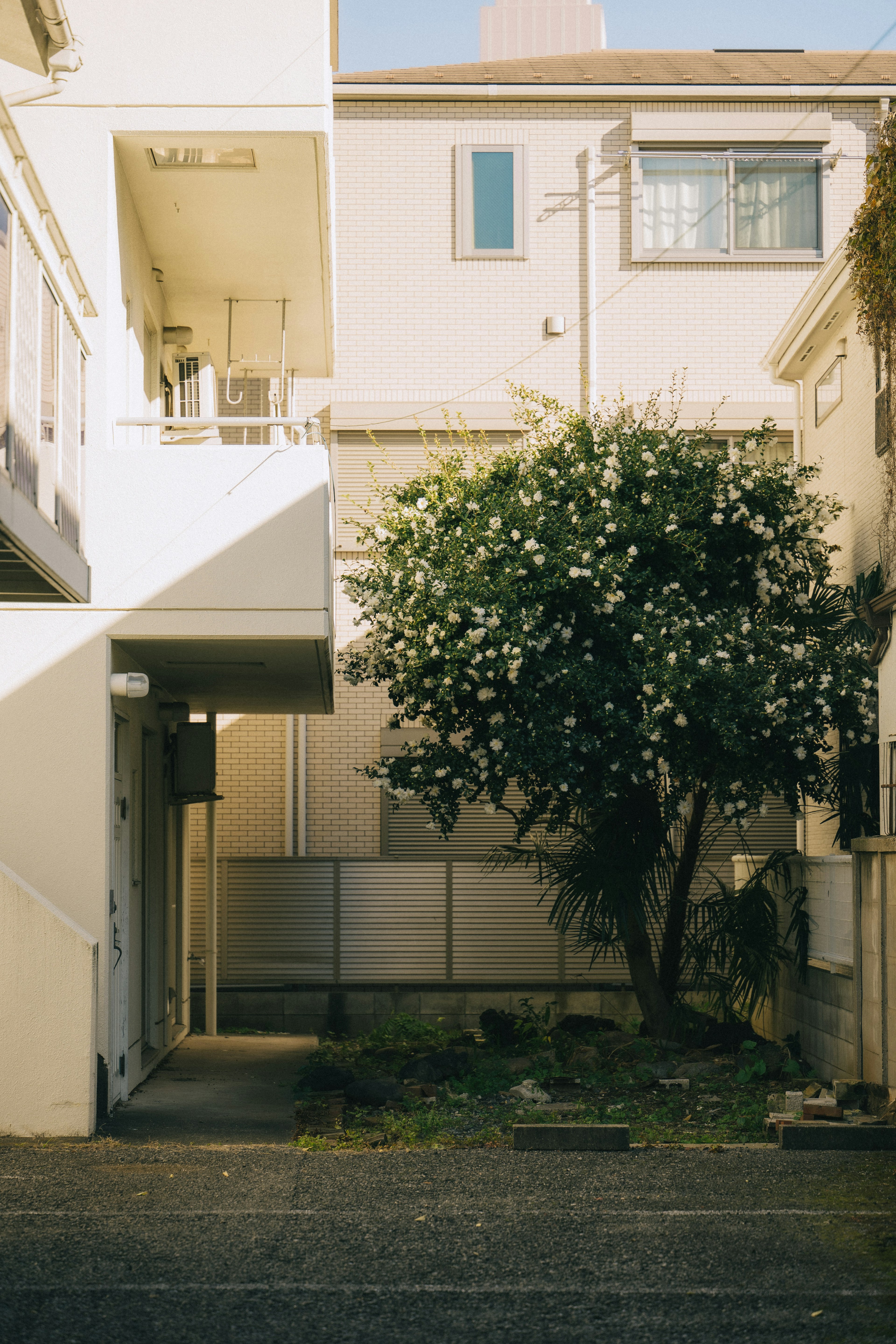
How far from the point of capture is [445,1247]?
19.1 ft

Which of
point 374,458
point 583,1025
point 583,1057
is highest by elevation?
point 374,458

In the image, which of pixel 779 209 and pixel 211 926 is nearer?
pixel 211 926

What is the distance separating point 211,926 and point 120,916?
12.7ft

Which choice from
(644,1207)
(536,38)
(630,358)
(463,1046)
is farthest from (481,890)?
(536,38)

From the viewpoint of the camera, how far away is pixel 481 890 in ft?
50.1

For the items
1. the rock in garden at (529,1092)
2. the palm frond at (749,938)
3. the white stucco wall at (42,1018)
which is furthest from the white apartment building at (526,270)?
the white stucco wall at (42,1018)

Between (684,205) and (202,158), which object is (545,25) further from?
(202,158)

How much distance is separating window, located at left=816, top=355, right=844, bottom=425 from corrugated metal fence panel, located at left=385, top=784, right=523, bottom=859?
551 centimetres

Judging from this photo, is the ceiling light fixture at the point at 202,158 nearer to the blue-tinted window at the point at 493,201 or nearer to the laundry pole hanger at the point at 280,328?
the laundry pole hanger at the point at 280,328

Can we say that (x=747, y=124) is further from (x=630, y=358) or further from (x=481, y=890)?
(x=481, y=890)

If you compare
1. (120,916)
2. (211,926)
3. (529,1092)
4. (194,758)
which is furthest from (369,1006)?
(120,916)

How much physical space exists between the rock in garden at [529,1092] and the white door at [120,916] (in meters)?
2.86

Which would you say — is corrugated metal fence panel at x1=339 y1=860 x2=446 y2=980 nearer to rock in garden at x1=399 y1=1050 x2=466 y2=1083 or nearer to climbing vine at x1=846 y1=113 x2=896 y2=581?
rock in garden at x1=399 y1=1050 x2=466 y2=1083

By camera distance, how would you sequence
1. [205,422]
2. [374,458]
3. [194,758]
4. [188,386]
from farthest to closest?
[374,458] < [188,386] < [194,758] < [205,422]
